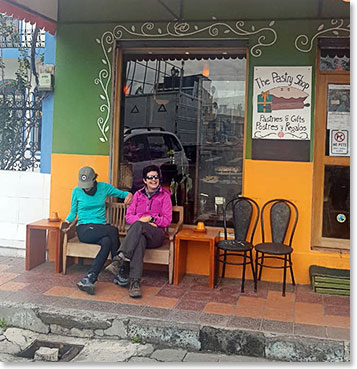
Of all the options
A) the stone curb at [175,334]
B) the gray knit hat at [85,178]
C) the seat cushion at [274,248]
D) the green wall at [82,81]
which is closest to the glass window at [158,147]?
the green wall at [82,81]

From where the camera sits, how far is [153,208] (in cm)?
566

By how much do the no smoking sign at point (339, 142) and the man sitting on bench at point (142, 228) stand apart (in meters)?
1.92

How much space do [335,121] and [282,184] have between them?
0.92 m

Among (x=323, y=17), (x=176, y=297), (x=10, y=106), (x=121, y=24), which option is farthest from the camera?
(x=10, y=106)

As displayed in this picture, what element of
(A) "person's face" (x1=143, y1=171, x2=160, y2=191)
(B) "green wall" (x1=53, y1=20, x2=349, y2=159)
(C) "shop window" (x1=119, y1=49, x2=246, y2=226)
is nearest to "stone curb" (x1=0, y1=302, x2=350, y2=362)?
(A) "person's face" (x1=143, y1=171, x2=160, y2=191)

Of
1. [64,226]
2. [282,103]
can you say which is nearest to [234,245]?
[282,103]

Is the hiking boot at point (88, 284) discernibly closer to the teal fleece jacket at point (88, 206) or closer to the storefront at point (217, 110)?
the teal fleece jacket at point (88, 206)

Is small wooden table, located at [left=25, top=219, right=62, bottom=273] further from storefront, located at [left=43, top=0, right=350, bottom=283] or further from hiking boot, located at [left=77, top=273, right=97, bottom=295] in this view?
hiking boot, located at [left=77, top=273, right=97, bottom=295]

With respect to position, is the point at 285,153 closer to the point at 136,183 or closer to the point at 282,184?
the point at 282,184

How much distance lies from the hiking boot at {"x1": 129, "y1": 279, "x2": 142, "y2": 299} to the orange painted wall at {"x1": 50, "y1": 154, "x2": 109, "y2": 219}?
153cm

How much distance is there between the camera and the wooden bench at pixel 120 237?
18.1ft

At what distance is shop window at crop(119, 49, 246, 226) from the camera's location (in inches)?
243

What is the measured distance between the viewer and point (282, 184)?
5723 millimetres

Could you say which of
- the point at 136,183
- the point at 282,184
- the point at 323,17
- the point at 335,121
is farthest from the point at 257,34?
the point at 136,183
